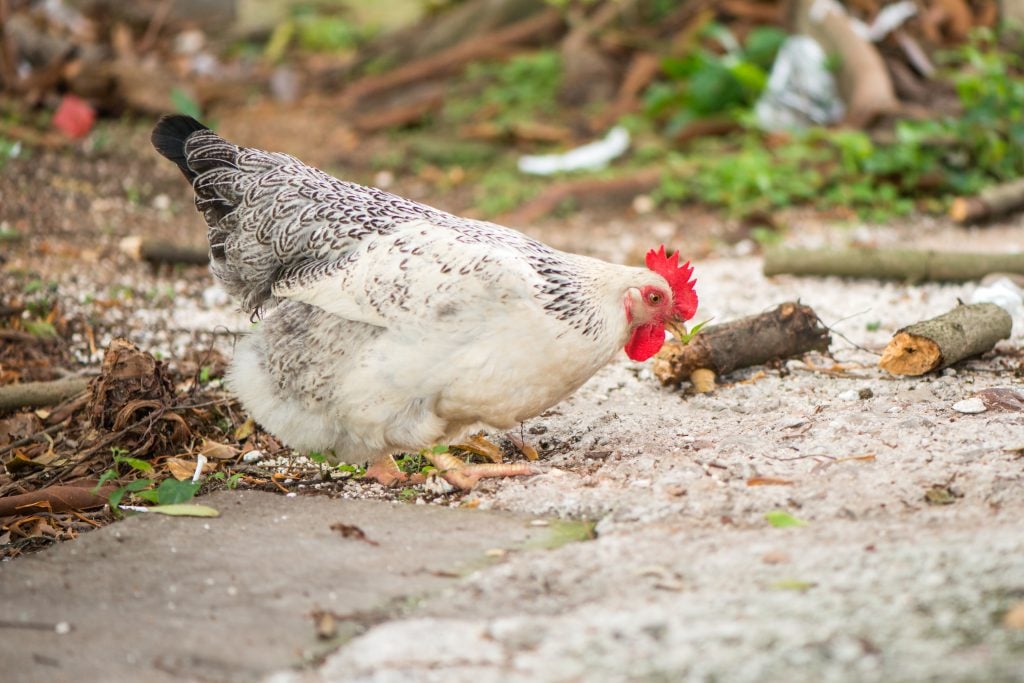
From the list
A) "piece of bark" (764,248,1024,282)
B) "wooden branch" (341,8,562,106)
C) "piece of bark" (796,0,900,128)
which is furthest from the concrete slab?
"wooden branch" (341,8,562,106)

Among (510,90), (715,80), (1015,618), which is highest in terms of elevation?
(715,80)

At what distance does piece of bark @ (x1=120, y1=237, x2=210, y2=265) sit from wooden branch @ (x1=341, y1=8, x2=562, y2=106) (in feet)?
16.0

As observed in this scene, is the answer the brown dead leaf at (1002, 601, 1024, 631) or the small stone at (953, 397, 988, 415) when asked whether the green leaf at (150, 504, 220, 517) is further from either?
the small stone at (953, 397, 988, 415)

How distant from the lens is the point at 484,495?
372 cm

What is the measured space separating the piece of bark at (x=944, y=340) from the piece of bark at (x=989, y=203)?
2.74 meters

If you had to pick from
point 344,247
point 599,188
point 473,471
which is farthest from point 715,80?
point 473,471

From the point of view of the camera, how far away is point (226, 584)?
9.79ft

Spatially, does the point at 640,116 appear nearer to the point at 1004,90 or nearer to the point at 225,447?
the point at 1004,90

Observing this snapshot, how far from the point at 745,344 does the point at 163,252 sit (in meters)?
3.61

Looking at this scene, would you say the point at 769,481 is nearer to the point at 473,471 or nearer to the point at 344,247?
the point at 473,471

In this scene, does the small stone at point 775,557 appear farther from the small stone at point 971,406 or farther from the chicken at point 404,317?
the small stone at point 971,406

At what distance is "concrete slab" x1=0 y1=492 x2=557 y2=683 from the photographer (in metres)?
2.61

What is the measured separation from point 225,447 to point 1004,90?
6.14 meters

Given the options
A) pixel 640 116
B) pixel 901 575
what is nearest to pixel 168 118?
pixel 901 575
